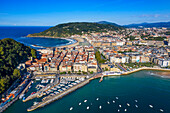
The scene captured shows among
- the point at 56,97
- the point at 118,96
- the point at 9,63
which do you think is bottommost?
the point at 118,96

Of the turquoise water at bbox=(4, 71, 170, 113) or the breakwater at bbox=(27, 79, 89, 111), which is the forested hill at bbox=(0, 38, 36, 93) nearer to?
the turquoise water at bbox=(4, 71, 170, 113)

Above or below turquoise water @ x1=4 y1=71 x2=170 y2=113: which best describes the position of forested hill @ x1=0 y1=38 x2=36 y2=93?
above

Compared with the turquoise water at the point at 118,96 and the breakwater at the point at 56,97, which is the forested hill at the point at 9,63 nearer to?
the turquoise water at the point at 118,96

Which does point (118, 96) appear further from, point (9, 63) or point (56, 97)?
point (9, 63)

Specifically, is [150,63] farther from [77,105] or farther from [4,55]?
[4,55]

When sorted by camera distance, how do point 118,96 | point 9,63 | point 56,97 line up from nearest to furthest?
point 56,97 → point 118,96 → point 9,63

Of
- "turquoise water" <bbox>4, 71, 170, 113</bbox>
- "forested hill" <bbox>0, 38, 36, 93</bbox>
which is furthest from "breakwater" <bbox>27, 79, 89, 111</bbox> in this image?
"forested hill" <bbox>0, 38, 36, 93</bbox>

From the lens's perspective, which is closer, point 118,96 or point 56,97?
point 56,97

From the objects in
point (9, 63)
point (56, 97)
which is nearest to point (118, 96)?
point (56, 97)

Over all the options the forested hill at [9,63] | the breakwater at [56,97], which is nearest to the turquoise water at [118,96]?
the breakwater at [56,97]
